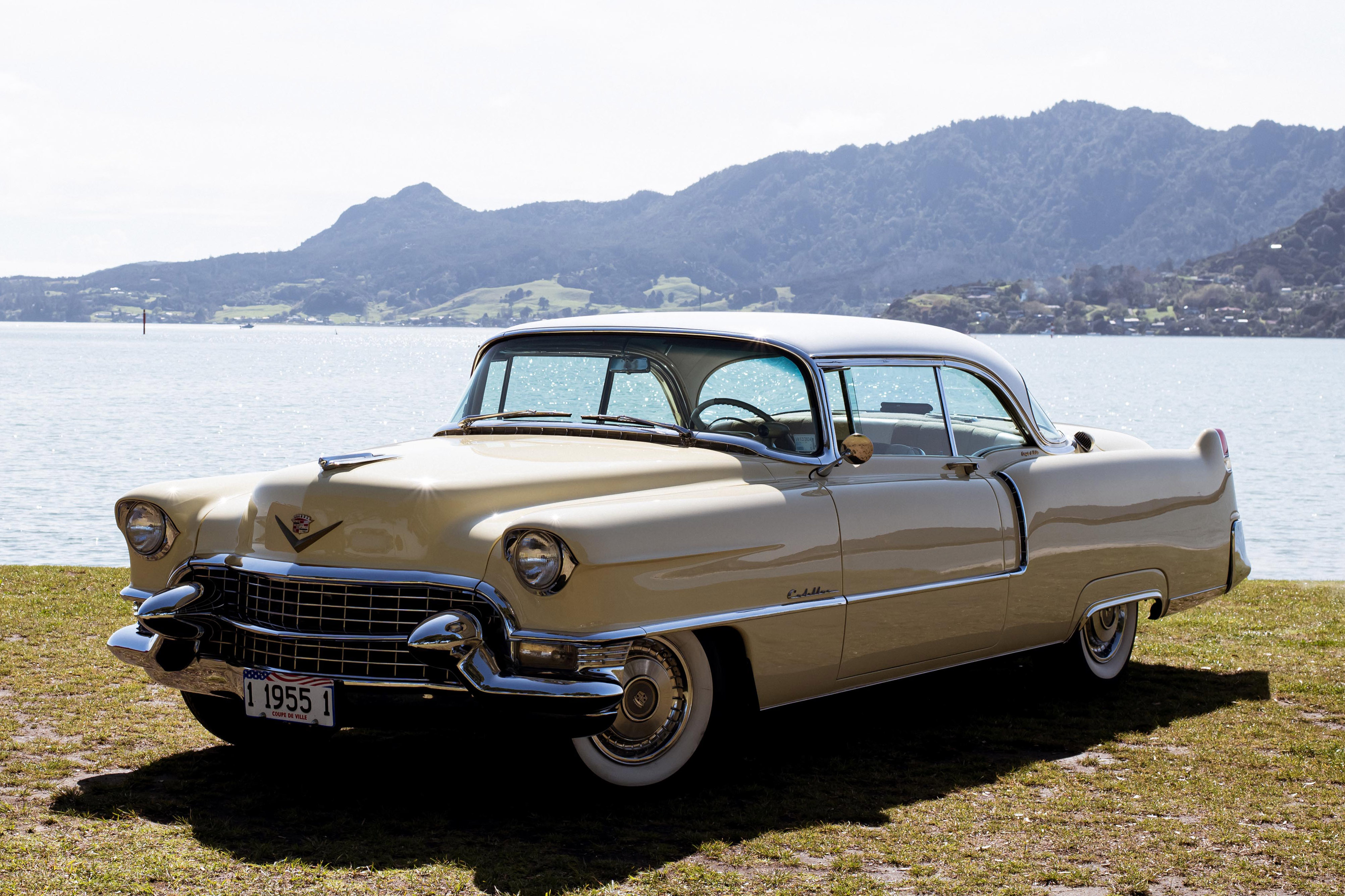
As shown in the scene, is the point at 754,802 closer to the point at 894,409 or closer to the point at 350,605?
the point at 350,605

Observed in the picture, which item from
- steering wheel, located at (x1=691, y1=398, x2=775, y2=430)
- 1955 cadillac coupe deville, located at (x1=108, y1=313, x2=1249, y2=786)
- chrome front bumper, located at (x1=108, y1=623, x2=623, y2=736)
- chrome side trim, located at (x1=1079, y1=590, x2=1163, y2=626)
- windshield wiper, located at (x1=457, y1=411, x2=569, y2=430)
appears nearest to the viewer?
chrome front bumper, located at (x1=108, y1=623, x2=623, y2=736)

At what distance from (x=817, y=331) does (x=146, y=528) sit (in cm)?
310

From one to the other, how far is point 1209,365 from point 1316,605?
405 ft

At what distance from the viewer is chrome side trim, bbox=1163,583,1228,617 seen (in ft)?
24.8

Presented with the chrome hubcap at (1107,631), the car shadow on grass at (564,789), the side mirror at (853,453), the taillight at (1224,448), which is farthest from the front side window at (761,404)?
the taillight at (1224,448)

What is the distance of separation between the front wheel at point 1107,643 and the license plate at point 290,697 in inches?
165

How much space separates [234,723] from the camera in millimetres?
5957

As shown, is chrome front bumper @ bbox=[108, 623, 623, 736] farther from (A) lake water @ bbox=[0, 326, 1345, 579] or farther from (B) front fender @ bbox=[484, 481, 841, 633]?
(A) lake water @ bbox=[0, 326, 1345, 579]

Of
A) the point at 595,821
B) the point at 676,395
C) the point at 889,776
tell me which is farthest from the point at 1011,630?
the point at 595,821

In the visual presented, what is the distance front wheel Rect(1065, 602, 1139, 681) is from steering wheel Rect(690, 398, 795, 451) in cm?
243

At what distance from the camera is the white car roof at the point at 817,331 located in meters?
6.11

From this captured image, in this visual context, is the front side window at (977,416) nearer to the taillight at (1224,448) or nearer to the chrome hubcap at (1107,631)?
the chrome hubcap at (1107,631)

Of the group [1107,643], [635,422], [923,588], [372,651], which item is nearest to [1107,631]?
[1107,643]

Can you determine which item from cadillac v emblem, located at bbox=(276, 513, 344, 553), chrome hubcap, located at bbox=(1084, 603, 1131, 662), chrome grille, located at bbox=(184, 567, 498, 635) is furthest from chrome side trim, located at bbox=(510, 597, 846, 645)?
chrome hubcap, located at bbox=(1084, 603, 1131, 662)
